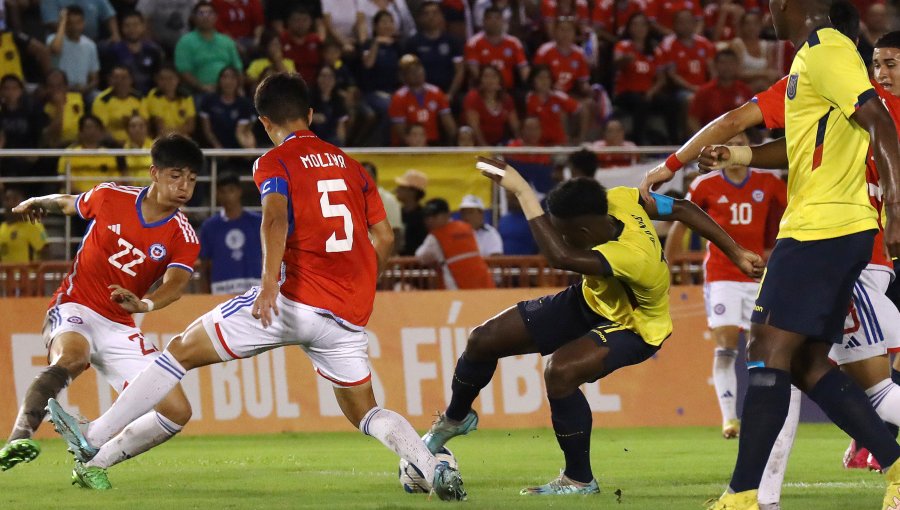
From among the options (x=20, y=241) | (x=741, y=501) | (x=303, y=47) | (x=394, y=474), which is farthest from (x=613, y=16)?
(x=741, y=501)

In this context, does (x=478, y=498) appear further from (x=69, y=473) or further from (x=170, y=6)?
(x=170, y=6)

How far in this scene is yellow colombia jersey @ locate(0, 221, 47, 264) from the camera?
13.7 metres

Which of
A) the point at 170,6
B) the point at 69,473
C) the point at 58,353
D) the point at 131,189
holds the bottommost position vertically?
the point at 69,473

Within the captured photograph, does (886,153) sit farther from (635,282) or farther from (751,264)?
(635,282)

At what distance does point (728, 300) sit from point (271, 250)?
6.17 m

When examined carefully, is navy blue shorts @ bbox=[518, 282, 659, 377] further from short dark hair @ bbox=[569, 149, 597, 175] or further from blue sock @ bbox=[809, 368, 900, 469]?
short dark hair @ bbox=[569, 149, 597, 175]

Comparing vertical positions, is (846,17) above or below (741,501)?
above

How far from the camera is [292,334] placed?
23.4 ft

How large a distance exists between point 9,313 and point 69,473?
4.24 meters

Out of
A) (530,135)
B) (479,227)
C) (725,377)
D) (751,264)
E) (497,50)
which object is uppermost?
(497,50)

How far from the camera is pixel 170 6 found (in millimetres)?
17656

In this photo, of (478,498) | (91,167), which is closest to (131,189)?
(478,498)

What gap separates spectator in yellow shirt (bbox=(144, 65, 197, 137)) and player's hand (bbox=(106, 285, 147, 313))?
8.07 metres

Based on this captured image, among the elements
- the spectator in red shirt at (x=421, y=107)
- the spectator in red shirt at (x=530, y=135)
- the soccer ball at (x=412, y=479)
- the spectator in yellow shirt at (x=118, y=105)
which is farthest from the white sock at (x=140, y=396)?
the spectator in red shirt at (x=421, y=107)
